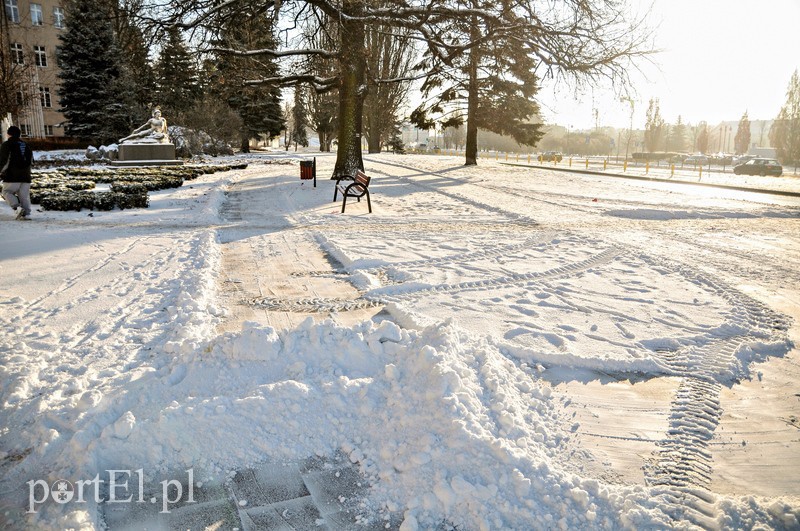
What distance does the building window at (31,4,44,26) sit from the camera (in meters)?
42.9

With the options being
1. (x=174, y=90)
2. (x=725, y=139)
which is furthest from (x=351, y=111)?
(x=725, y=139)

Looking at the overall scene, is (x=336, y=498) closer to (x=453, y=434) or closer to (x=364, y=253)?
(x=453, y=434)

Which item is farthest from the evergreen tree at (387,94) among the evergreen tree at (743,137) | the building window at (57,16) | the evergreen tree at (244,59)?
the evergreen tree at (743,137)

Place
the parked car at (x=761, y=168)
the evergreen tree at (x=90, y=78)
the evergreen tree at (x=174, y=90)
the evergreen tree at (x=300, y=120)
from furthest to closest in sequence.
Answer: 1. the evergreen tree at (x=300, y=120)
2. the evergreen tree at (x=174, y=90)
3. the parked car at (x=761, y=168)
4. the evergreen tree at (x=90, y=78)

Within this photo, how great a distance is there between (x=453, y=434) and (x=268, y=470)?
1.08m

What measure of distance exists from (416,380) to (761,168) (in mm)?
43543

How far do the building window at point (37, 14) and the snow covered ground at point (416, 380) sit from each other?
47.0 m

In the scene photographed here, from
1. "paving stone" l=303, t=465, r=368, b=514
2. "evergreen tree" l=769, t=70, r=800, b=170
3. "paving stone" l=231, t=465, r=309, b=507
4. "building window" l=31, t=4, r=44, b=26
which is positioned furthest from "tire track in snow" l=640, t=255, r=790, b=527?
"evergreen tree" l=769, t=70, r=800, b=170

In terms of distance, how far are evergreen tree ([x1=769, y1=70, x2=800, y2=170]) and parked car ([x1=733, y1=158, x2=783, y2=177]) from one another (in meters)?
25.0

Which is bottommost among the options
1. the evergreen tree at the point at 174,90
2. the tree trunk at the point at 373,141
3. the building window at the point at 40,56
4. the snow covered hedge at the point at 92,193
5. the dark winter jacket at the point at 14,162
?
the snow covered hedge at the point at 92,193

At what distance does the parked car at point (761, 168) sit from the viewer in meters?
36.8

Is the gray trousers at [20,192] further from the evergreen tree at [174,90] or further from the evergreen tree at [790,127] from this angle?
the evergreen tree at [790,127]

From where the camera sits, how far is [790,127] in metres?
57.9

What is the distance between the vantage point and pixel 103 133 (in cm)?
3375
